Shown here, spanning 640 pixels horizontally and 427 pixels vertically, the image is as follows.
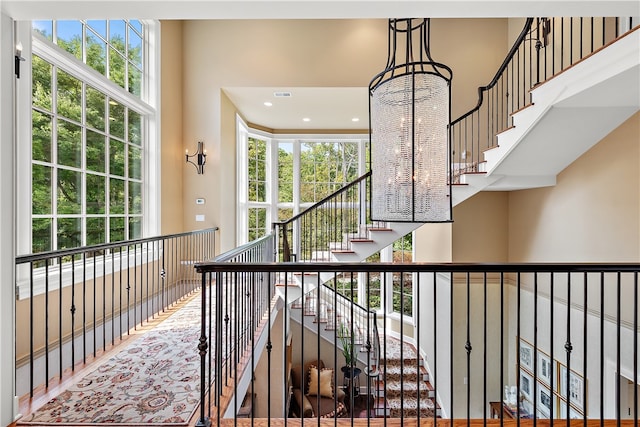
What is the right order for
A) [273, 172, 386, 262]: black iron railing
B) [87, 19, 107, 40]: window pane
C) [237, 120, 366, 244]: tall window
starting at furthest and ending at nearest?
[237, 120, 366, 244]: tall window, [273, 172, 386, 262]: black iron railing, [87, 19, 107, 40]: window pane

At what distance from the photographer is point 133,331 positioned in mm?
3414

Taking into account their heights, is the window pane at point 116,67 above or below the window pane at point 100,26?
below

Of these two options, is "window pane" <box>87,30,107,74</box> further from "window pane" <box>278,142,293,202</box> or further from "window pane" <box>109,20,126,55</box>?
"window pane" <box>278,142,293,202</box>

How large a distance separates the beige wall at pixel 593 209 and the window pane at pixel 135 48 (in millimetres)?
5996

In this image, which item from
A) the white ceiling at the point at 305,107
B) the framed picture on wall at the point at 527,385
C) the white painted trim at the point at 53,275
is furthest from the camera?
the white ceiling at the point at 305,107

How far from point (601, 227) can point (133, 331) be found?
5249 mm

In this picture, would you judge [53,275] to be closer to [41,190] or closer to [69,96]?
[41,190]

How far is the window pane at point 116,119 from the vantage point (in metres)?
4.04

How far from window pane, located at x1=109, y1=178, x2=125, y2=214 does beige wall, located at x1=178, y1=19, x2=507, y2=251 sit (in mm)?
1360

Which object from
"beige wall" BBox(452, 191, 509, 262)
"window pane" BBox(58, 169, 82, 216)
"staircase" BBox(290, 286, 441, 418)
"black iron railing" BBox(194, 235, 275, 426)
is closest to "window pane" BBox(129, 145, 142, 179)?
"window pane" BBox(58, 169, 82, 216)

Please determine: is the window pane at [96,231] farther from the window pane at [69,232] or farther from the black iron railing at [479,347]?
the black iron railing at [479,347]

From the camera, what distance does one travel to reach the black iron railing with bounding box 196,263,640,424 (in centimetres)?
242

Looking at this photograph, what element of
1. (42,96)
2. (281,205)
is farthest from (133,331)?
(281,205)

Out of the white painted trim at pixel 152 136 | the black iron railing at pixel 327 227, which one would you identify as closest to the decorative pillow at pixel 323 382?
the black iron railing at pixel 327 227
